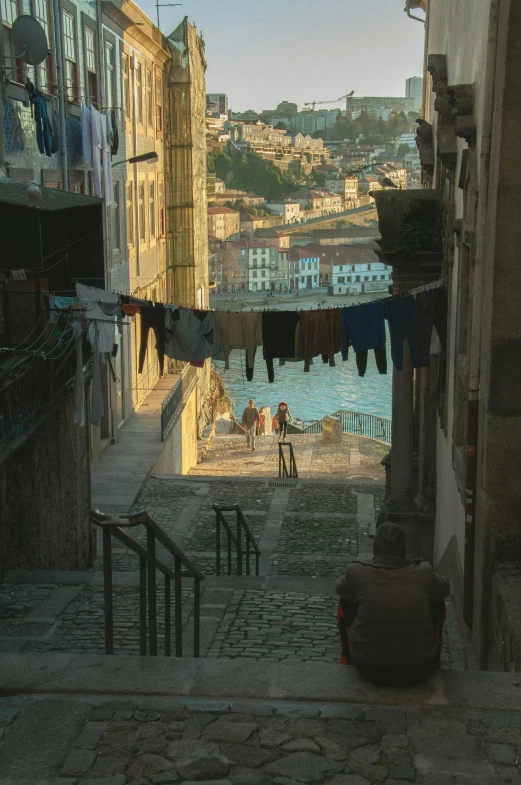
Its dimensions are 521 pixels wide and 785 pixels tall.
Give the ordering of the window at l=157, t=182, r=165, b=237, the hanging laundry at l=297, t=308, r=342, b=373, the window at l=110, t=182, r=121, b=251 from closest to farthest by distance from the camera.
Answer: the hanging laundry at l=297, t=308, r=342, b=373, the window at l=110, t=182, r=121, b=251, the window at l=157, t=182, r=165, b=237

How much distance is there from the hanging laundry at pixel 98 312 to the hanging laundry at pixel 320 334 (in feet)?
8.06

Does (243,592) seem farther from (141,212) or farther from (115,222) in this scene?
(141,212)

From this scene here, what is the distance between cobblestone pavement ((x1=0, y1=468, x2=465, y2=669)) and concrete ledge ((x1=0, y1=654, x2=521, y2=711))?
2.53 m

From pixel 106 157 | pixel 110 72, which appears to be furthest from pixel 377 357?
pixel 110 72

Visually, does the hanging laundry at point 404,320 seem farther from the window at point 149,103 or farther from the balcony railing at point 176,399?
the window at point 149,103

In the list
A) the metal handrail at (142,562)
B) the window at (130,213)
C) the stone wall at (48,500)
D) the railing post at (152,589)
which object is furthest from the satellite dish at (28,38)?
the window at (130,213)

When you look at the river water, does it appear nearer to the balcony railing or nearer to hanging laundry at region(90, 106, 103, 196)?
the balcony railing

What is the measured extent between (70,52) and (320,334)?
28.2 feet

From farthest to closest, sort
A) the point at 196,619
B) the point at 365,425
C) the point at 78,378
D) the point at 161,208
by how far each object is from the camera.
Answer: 1. the point at 365,425
2. the point at 161,208
3. the point at 78,378
4. the point at 196,619

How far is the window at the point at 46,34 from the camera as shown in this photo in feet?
51.3

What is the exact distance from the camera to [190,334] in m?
13.3

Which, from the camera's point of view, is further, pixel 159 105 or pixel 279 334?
pixel 159 105

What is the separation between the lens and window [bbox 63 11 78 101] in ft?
58.9

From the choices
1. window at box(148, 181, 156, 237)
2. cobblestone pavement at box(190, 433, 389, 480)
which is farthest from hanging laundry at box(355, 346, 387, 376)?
window at box(148, 181, 156, 237)
